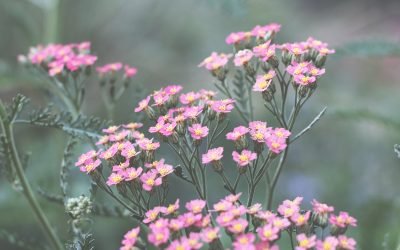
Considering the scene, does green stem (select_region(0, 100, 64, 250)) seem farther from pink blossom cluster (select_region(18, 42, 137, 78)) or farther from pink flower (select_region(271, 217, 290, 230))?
pink flower (select_region(271, 217, 290, 230))

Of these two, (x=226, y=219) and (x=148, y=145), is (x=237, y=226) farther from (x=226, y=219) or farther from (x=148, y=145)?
(x=148, y=145)

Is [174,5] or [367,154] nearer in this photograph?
[367,154]

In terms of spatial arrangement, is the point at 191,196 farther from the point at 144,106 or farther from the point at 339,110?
the point at 144,106

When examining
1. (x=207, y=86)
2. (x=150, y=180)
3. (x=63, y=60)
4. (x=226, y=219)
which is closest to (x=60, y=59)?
(x=63, y=60)

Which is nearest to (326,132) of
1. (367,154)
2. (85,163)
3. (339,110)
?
(367,154)

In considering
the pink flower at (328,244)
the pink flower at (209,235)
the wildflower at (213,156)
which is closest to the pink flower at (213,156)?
the wildflower at (213,156)

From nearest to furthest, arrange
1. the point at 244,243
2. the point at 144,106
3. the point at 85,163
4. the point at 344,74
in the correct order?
the point at 244,243 < the point at 85,163 < the point at 144,106 < the point at 344,74
